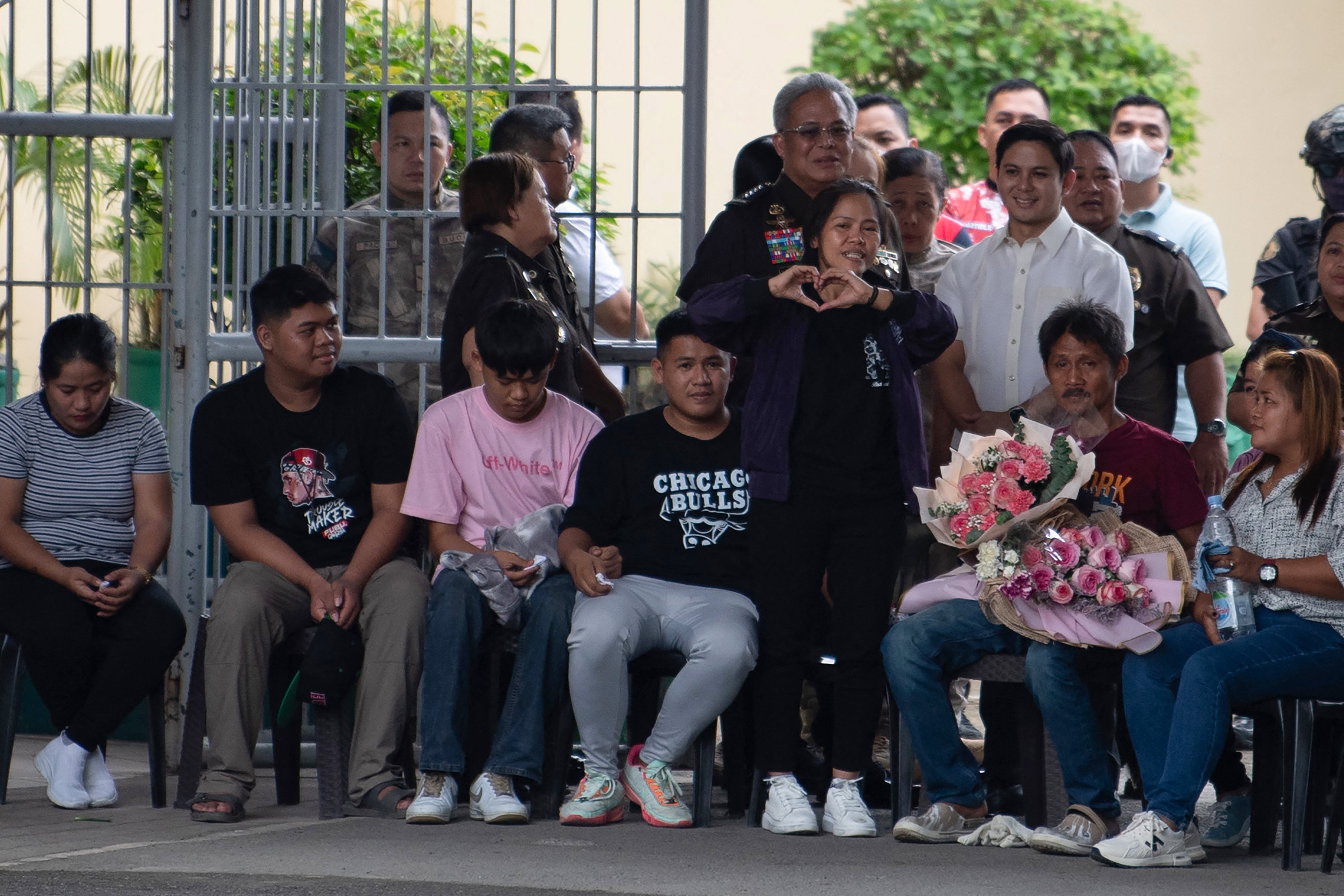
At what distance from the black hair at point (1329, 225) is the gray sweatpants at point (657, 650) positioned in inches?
81.7

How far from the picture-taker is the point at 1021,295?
5.31m

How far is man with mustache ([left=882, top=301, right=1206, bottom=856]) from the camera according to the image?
14.4 feet

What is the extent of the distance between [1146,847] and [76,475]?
320 cm

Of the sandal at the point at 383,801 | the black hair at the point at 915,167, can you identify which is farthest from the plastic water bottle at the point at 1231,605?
the sandal at the point at 383,801

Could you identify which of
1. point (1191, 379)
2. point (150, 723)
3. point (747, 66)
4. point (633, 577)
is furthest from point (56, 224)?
point (747, 66)

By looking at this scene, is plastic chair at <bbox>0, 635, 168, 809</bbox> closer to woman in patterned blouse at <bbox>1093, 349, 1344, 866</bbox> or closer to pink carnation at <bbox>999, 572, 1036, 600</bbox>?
pink carnation at <bbox>999, 572, 1036, 600</bbox>

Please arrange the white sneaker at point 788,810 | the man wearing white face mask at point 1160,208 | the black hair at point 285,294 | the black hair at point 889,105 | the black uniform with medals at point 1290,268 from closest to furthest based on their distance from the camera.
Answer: the white sneaker at point 788,810
the black hair at point 285,294
the black uniform with medals at point 1290,268
the man wearing white face mask at point 1160,208
the black hair at point 889,105

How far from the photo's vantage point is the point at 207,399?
16.8 ft

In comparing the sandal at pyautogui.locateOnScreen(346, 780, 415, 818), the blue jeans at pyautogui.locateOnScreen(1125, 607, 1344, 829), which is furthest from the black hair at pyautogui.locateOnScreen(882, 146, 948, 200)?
the sandal at pyautogui.locateOnScreen(346, 780, 415, 818)

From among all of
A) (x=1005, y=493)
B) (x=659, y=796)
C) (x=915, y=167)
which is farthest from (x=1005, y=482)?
(x=915, y=167)

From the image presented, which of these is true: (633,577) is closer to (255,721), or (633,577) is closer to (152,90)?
(255,721)

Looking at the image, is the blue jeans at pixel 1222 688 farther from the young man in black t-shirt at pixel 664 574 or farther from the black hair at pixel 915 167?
the black hair at pixel 915 167

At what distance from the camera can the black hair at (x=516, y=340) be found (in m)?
4.92

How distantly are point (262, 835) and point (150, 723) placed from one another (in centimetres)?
76
